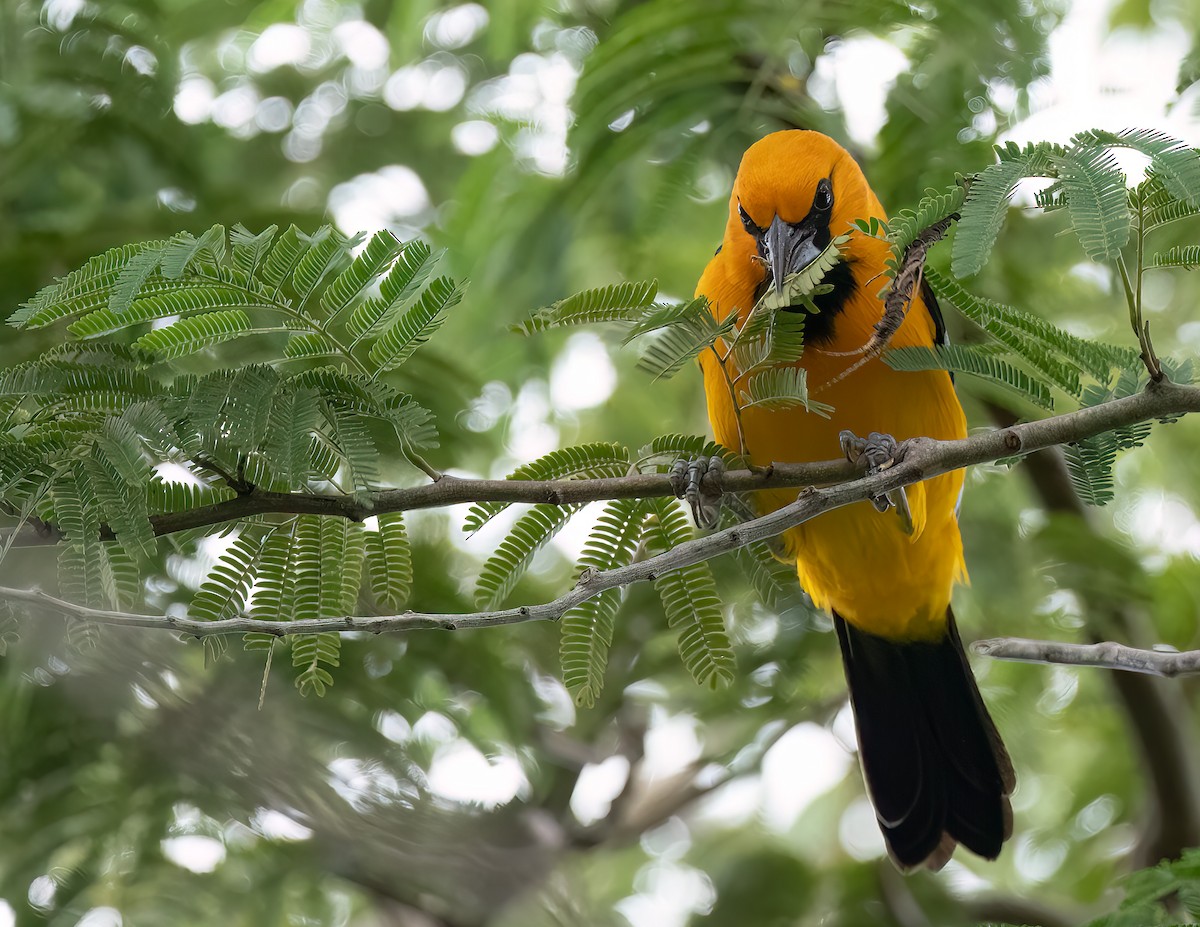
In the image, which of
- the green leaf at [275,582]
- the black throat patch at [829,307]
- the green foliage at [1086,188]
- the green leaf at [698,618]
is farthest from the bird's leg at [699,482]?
the green leaf at [275,582]

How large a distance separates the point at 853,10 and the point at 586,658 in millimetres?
2866

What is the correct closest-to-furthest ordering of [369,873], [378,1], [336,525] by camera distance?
[336,525]
[369,873]
[378,1]

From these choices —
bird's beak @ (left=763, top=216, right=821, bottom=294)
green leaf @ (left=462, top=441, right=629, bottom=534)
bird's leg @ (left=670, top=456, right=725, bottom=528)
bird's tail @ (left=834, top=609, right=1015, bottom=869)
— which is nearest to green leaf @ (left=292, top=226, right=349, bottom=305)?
green leaf @ (left=462, top=441, right=629, bottom=534)

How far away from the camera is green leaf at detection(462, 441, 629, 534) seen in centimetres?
292

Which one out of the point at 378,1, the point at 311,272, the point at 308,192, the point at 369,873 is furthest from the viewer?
the point at 308,192

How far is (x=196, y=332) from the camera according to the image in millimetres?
2637

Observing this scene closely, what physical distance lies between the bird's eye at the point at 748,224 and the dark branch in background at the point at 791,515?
1.32 m

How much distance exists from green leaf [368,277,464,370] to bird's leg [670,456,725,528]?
2.13 ft

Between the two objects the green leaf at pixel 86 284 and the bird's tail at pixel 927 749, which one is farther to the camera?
the bird's tail at pixel 927 749

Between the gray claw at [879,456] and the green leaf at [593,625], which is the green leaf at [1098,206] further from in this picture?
the green leaf at [593,625]

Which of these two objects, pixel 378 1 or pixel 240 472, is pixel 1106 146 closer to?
pixel 240 472

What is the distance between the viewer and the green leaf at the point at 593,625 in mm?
3137

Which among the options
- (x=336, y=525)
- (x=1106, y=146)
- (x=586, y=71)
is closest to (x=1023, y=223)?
(x=586, y=71)

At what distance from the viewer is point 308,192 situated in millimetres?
7488
